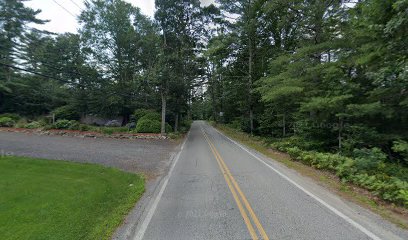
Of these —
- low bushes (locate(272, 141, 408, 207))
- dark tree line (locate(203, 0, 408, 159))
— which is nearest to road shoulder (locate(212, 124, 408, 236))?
low bushes (locate(272, 141, 408, 207))

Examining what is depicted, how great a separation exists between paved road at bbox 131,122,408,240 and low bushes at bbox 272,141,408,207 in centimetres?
111

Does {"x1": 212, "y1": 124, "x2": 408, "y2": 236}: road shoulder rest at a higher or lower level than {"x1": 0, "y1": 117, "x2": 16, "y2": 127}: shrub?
lower

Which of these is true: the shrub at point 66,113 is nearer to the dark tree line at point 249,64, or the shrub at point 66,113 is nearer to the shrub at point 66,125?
the dark tree line at point 249,64

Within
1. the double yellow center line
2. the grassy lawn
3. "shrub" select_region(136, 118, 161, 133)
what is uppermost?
"shrub" select_region(136, 118, 161, 133)

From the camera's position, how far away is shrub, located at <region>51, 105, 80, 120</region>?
28078 mm

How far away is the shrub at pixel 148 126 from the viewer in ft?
71.1

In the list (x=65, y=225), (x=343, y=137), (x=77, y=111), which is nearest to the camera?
(x=65, y=225)

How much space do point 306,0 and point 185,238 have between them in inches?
621

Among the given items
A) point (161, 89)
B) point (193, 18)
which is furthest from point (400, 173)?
point (193, 18)

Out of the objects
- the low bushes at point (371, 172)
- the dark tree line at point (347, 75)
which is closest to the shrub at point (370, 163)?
the low bushes at point (371, 172)

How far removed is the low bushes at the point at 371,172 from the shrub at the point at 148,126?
15.3 m

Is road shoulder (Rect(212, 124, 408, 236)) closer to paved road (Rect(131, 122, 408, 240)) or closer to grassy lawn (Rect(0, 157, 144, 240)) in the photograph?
paved road (Rect(131, 122, 408, 240))

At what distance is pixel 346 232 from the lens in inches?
150

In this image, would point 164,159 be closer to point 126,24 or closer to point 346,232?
point 346,232
